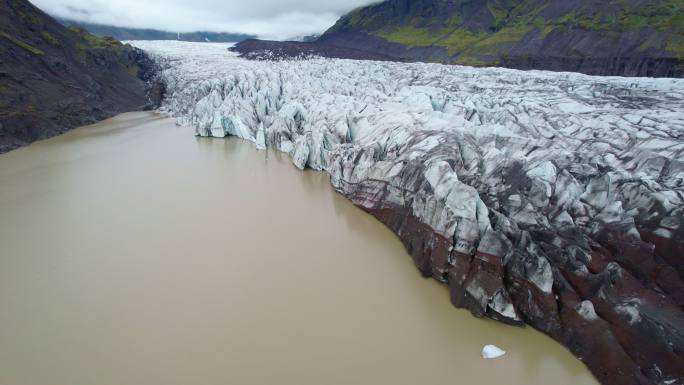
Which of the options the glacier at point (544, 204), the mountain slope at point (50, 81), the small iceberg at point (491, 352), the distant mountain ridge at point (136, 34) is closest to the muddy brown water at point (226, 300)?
the small iceberg at point (491, 352)

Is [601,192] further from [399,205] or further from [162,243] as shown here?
[162,243]

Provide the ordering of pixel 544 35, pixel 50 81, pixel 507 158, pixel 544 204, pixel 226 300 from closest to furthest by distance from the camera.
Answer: pixel 226 300, pixel 544 204, pixel 507 158, pixel 50 81, pixel 544 35

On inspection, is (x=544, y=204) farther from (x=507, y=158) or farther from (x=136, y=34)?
(x=136, y=34)

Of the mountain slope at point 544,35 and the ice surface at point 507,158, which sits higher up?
the mountain slope at point 544,35

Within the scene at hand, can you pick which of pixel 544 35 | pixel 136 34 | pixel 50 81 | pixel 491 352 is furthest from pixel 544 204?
pixel 136 34

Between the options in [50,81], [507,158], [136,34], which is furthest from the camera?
[136,34]

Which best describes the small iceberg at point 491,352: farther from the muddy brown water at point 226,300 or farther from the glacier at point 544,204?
the glacier at point 544,204

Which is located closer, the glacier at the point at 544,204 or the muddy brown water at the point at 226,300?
the muddy brown water at the point at 226,300
